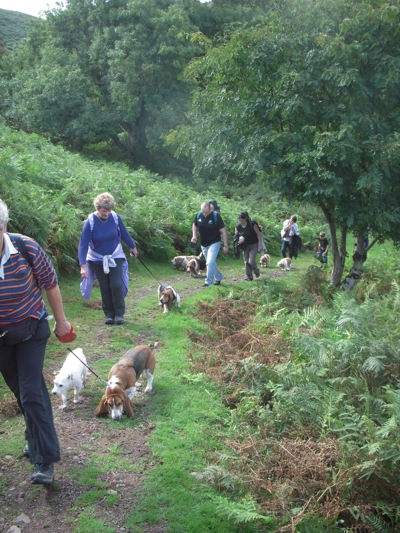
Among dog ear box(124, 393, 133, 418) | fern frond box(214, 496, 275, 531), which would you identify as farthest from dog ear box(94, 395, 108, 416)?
fern frond box(214, 496, 275, 531)

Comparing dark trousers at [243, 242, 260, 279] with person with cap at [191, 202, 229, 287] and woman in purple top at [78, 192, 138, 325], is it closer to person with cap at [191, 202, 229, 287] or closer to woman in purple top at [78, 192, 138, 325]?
person with cap at [191, 202, 229, 287]

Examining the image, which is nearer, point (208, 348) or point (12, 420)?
point (12, 420)

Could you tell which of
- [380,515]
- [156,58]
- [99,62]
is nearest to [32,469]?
[380,515]

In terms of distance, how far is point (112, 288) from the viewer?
8469mm

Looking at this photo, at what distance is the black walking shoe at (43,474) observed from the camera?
401cm

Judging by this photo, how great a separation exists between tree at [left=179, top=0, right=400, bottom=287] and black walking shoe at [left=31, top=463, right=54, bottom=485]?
7.56 meters

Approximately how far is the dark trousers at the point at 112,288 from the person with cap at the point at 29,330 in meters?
4.27

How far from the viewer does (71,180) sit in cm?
1532

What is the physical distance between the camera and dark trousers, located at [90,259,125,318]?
8.38m

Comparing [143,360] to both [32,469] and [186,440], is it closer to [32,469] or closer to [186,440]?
[186,440]

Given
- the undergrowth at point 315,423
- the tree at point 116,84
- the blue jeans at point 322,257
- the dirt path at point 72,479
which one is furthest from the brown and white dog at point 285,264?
the tree at point 116,84

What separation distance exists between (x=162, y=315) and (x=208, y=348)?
207 centimetres

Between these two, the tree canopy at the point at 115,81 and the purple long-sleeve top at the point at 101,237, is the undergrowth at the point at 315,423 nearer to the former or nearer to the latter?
the purple long-sleeve top at the point at 101,237

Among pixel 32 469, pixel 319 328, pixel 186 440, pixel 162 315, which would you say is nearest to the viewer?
pixel 32 469
